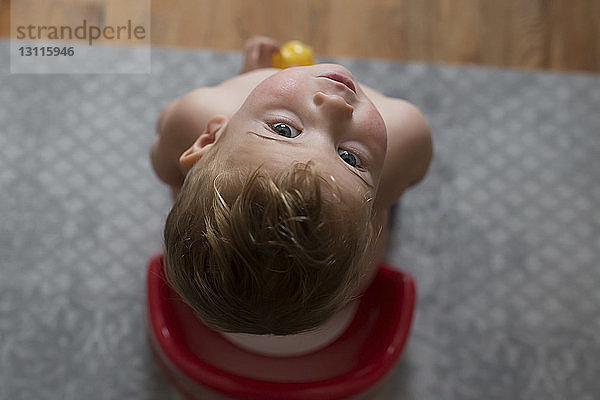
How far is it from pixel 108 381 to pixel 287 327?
0.44 m

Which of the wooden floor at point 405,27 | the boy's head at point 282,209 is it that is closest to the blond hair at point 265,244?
the boy's head at point 282,209

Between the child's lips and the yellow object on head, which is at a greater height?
the child's lips

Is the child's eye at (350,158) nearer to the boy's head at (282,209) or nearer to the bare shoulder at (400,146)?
the boy's head at (282,209)

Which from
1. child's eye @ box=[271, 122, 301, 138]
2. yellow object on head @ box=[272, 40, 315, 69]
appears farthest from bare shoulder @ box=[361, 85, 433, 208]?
child's eye @ box=[271, 122, 301, 138]

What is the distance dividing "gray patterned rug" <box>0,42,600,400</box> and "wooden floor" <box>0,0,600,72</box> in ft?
0.10

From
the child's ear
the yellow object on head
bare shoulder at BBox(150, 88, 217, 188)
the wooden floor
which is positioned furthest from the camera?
the wooden floor

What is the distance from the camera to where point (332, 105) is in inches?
25.9

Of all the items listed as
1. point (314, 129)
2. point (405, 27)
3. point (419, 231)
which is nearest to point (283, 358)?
point (419, 231)

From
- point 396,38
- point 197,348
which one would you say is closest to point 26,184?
point 197,348

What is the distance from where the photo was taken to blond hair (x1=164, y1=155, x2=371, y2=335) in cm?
61

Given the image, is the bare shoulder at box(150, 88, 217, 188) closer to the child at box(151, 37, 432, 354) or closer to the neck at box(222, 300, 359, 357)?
the child at box(151, 37, 432, 354)

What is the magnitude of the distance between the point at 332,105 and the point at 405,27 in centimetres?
55

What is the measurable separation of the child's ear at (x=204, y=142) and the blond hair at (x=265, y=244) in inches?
1.3

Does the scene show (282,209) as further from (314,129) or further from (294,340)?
(294,340)
